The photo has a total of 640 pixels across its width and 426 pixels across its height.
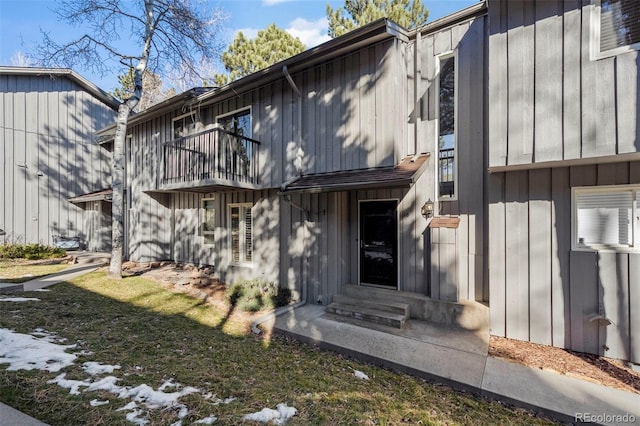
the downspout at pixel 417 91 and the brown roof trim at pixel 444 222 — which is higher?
the downspout at pixel 417 91

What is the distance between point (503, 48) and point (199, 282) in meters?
8.43

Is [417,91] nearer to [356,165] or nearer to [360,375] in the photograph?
[356,165]

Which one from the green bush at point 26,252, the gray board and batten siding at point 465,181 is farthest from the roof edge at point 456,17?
the green bush at point 26,252

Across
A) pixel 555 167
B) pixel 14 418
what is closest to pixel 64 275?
pixel 14 418

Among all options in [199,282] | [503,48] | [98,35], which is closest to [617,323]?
[503,48]

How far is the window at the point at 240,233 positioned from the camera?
8141 millimetres

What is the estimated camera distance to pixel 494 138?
4.53 meters

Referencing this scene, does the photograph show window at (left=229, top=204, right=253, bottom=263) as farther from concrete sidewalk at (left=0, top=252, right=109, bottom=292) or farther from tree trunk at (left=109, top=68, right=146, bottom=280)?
concrete sidewalk at (left=0, top=252, right=109, bottom=292)

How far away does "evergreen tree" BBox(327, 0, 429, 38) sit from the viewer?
10.6 m

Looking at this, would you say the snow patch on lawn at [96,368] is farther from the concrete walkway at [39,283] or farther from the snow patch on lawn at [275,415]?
the snow patch on lawn at [275,415]

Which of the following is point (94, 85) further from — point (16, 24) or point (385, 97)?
point (385, 97)

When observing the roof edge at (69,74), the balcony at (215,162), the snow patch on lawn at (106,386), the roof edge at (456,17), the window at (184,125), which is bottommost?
the snow patch on lawn at (106,386)

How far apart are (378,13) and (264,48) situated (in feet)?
18.9

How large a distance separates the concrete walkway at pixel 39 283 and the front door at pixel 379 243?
5.24 metres
